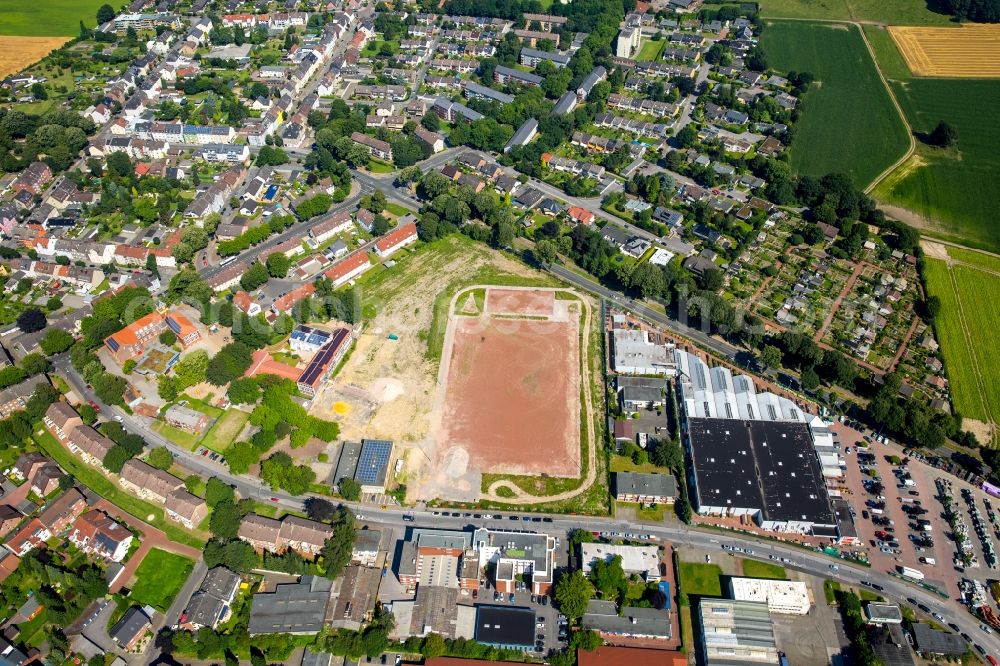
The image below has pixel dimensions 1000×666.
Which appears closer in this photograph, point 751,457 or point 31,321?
point 751,457

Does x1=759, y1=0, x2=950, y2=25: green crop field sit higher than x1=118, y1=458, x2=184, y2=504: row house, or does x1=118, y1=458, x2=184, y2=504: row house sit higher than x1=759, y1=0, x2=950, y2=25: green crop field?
x1=759, y1=0, x2=950, y2=25: green crop field

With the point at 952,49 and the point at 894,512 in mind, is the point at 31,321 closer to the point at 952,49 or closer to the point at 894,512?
the point at 894,512

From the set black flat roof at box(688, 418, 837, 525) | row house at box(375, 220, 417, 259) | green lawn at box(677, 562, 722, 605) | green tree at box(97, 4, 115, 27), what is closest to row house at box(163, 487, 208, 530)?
row house at box(375, 220, 417, 259)

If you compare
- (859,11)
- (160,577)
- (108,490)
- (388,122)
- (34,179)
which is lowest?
(160,577)

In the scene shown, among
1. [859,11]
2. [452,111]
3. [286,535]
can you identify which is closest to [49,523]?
[286,535]

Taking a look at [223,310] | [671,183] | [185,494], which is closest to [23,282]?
[223,310]

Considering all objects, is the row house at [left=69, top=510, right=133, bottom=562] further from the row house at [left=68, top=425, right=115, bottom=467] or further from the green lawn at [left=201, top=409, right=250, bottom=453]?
the green lawn at [left=201, top=409, right=250, bottom=453]
